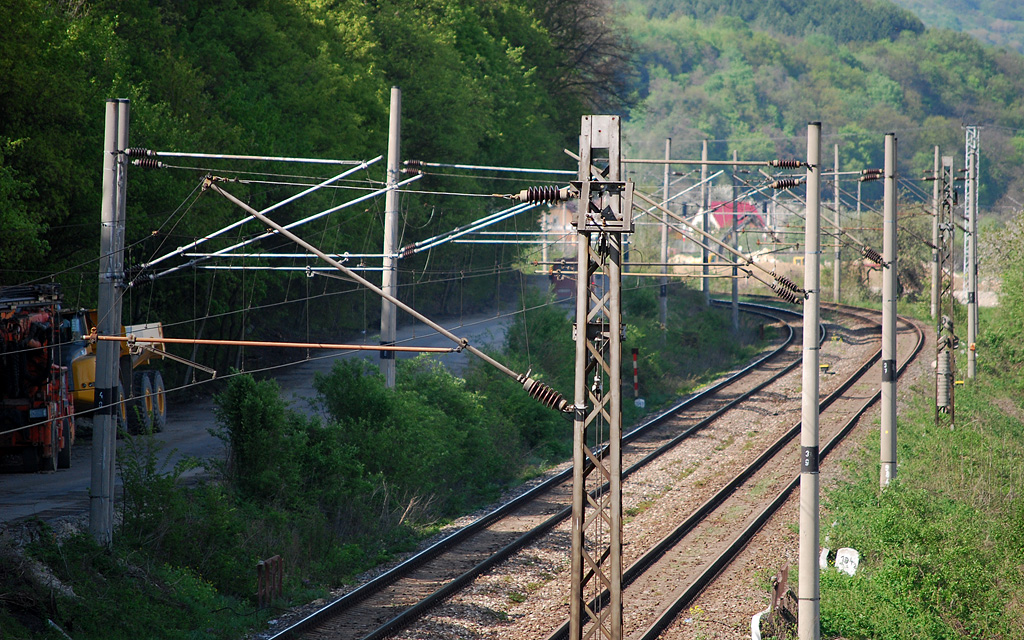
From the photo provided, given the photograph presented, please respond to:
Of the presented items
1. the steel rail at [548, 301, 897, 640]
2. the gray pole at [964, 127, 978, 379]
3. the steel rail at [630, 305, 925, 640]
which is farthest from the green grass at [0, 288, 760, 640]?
the gray pole at [964, 127, 978, 379]

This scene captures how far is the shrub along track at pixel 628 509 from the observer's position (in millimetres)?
15000

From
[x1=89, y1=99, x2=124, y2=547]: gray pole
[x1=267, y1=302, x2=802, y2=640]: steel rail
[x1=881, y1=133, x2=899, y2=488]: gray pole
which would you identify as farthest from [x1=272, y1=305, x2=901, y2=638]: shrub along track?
[x1=89, y1=99, x2=124, y2=547]: gray pole

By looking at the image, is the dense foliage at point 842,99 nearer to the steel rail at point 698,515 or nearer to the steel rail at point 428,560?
the steel rail at point 698,515

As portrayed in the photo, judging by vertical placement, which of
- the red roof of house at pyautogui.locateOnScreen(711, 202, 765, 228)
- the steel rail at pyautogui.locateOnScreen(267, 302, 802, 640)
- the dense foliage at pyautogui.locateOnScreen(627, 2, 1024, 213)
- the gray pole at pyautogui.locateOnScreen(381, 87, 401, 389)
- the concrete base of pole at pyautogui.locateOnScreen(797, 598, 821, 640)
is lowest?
the steel rail at pyautogui.locateOnScreen(267, 302, 802, 640)

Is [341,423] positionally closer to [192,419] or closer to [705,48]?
[192,419]

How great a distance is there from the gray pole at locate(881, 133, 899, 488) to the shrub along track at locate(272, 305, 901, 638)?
3.32 metres

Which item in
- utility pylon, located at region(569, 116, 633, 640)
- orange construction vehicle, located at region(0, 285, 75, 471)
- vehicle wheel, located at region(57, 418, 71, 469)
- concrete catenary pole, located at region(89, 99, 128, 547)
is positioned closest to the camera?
utility pylon, located at region(569, 116, 633, 640)

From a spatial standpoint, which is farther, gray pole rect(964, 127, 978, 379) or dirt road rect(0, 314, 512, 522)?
gray pole rect(964, 127, 978, 379)

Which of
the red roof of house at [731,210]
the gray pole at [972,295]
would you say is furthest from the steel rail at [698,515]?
the red roof of house at [731,210]

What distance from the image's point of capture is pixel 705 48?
196500 mm

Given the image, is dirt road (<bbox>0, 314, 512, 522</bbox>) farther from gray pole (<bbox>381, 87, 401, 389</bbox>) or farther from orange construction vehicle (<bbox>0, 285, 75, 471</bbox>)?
gray pole (<bbox>381, 87, 401, 389</bbox>)

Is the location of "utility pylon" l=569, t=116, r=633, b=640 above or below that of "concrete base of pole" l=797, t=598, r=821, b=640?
above

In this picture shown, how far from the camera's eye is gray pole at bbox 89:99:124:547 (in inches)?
587

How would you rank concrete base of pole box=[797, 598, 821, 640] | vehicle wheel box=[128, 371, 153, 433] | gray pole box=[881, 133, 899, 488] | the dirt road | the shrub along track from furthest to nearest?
vehicle wheel box=[128, 371, 153, 433] → gray pole box=[881, 133, 899, 488] → the dirt road → the shrub along track → concrete base of pole box=[797, 598, 821, 640]
